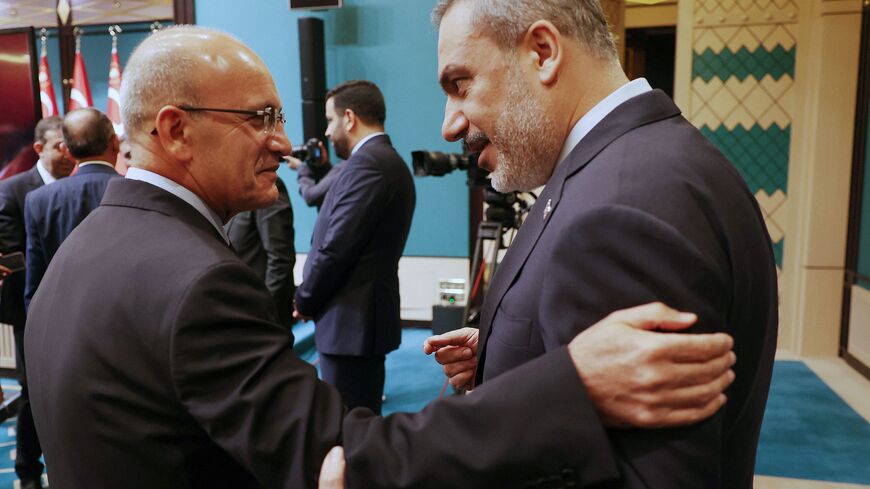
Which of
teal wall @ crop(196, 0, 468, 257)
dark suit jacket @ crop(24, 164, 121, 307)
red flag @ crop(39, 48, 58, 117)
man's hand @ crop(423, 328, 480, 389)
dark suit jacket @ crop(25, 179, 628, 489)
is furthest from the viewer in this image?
teal wall @ crop(196, 0, 468, 257)

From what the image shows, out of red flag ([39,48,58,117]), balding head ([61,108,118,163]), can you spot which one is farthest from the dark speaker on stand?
balding head ([61,108,118,163])

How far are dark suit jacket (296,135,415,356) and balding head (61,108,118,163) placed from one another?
37.3 inches

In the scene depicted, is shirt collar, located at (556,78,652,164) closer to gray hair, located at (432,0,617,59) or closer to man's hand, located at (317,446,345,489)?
gray hair, located at (432,0,617,59)

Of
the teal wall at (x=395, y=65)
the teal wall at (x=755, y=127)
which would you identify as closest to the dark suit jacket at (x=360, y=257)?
the teal wall at (x=395, y=65)

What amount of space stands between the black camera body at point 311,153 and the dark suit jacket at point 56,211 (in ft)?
4.82

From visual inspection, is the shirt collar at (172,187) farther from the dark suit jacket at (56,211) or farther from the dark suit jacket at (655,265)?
the dark suit jacket at (56,211)

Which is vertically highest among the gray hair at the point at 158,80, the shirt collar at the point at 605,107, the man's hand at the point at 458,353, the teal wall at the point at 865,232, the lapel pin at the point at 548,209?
the gray hair at the point at 158,80

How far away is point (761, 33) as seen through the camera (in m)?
4.60

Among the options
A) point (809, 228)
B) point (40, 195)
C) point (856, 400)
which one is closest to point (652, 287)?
point (40, 195)

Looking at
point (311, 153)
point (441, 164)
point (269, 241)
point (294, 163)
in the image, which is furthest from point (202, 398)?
point (294, 163)

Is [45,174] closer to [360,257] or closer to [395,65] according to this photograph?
[360,257]

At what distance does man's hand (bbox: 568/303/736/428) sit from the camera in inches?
28.1

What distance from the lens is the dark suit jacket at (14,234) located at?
3.01m

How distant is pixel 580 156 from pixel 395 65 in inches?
183
